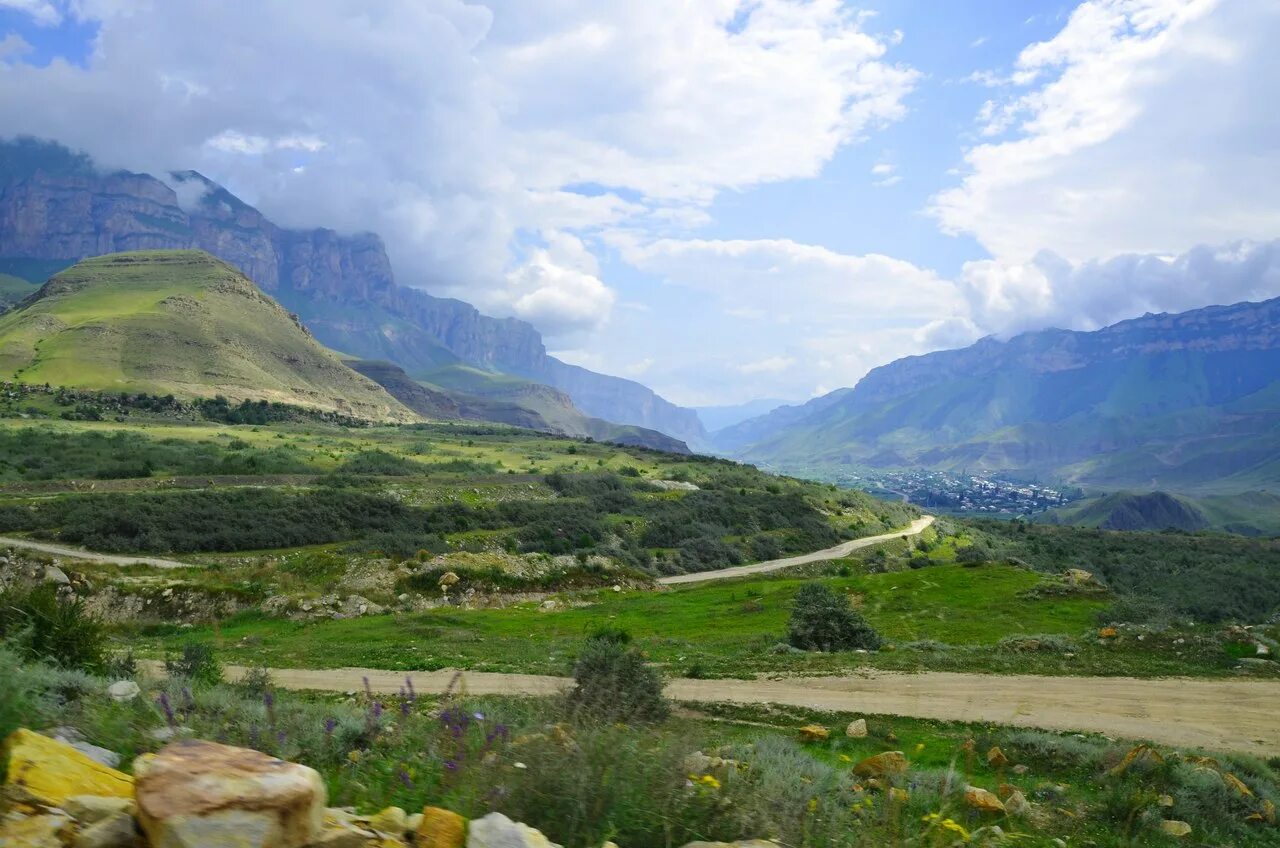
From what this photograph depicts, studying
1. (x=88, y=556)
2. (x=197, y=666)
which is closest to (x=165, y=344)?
(x=88, y=556)

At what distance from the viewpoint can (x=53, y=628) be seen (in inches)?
382

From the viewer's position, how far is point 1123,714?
15.3m

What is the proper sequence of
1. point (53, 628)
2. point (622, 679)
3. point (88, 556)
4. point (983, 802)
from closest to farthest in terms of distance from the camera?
point (983, 802)
point (53, 628)
point (622, 679)
point (88, 556)

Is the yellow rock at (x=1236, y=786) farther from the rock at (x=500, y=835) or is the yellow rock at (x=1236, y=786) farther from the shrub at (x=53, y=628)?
the shrub at (x=53, y=628)

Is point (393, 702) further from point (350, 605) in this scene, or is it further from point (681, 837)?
point (350, 605)

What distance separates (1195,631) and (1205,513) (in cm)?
19962

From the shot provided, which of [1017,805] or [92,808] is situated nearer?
[92,808]

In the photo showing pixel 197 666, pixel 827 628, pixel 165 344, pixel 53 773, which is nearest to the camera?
pixel 53 773

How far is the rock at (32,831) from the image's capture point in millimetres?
3525

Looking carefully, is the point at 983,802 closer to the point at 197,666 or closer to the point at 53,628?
the point at 53,628

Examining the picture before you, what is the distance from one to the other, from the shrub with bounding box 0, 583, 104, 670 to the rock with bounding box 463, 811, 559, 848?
8034 millimetres

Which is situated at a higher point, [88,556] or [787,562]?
[88,556]

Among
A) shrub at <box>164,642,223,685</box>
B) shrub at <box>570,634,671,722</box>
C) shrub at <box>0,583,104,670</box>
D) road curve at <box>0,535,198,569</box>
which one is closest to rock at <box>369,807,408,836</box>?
shrub at <box>570,634,671,722</box>

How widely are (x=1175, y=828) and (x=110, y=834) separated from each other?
34.7ft
